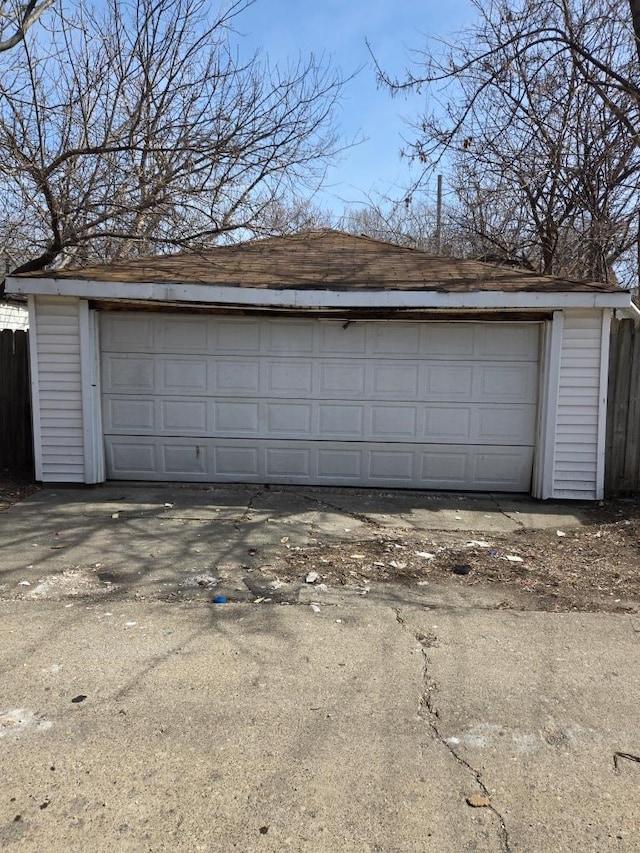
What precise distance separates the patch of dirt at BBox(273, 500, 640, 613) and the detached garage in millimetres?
1615

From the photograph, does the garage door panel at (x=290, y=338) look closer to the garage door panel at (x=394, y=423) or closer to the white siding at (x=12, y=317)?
the garage door panel at (x=394, y=423)

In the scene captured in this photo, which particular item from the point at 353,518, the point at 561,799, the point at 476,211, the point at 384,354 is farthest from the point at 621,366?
the point at 476,211

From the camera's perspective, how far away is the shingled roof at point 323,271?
6742 mm

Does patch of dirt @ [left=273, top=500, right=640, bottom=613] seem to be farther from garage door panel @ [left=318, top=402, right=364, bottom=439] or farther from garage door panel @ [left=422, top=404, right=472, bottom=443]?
garage door panel @ [left=318, top=402, right=364, bottom=439]

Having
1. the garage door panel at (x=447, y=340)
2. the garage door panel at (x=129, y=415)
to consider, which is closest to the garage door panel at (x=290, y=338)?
the garage door panel at (x=447, y=340)

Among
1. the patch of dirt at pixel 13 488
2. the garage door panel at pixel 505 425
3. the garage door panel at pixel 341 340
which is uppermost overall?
the garage door panel at pixel 341 340

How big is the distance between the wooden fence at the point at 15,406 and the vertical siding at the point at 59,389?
86cm

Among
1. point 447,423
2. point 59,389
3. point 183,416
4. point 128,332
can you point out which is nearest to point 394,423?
point 447,423

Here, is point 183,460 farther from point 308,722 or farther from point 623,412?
point 623,412

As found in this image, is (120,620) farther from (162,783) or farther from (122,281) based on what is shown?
(122,281)

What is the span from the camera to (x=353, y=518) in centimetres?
626

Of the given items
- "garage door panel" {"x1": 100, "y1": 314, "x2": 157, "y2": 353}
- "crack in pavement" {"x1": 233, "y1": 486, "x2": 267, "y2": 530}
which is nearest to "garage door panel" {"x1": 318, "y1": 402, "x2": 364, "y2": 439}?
"crack in pavement" {"x1": 233, "y1": 486, "x2": 267, "y2": 530}

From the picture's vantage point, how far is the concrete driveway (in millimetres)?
2195

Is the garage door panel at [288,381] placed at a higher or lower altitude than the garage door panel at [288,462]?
higher
